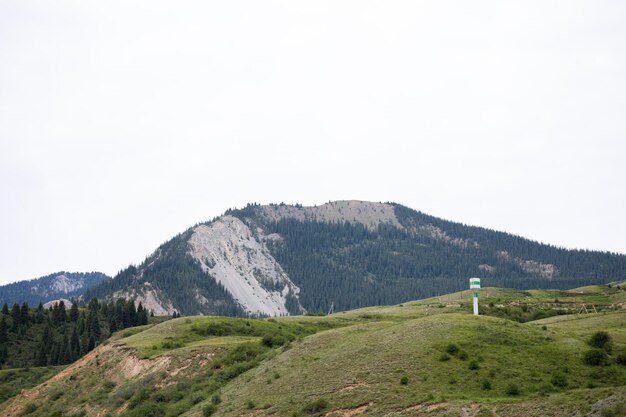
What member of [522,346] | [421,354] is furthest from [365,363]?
[522,346]

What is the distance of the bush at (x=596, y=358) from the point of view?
47656mm

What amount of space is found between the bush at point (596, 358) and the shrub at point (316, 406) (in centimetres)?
2167

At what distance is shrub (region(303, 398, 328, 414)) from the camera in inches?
1841

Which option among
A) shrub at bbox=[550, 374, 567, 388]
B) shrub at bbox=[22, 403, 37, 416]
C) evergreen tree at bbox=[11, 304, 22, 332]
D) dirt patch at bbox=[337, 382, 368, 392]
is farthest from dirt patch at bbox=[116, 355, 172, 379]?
evergreen tree at bbox=[11, 304, 22, 332]

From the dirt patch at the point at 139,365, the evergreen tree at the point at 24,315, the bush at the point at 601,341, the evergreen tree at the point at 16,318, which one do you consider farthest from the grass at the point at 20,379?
the bush at the point at 601,341

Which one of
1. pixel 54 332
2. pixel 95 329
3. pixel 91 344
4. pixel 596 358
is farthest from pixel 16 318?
pixel 596 358

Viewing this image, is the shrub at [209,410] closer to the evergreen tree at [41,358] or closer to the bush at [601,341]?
the bush at [601,341]

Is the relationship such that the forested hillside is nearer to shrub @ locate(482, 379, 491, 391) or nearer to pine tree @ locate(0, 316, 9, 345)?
pine tree @ locate(0, 316, 9, 345)

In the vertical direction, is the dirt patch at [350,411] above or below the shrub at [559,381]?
below

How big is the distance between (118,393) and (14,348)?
111m

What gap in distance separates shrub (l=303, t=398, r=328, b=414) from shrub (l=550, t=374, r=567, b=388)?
17431 mm

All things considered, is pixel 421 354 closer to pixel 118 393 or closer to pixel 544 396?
Result: pixel 544 396

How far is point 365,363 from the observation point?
5328cm

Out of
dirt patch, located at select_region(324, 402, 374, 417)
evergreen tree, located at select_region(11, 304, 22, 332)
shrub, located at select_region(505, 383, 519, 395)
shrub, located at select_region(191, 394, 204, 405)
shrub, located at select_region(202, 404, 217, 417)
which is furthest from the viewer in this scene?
evergreen tree, located at select_region(11, 304, 22, 332)
